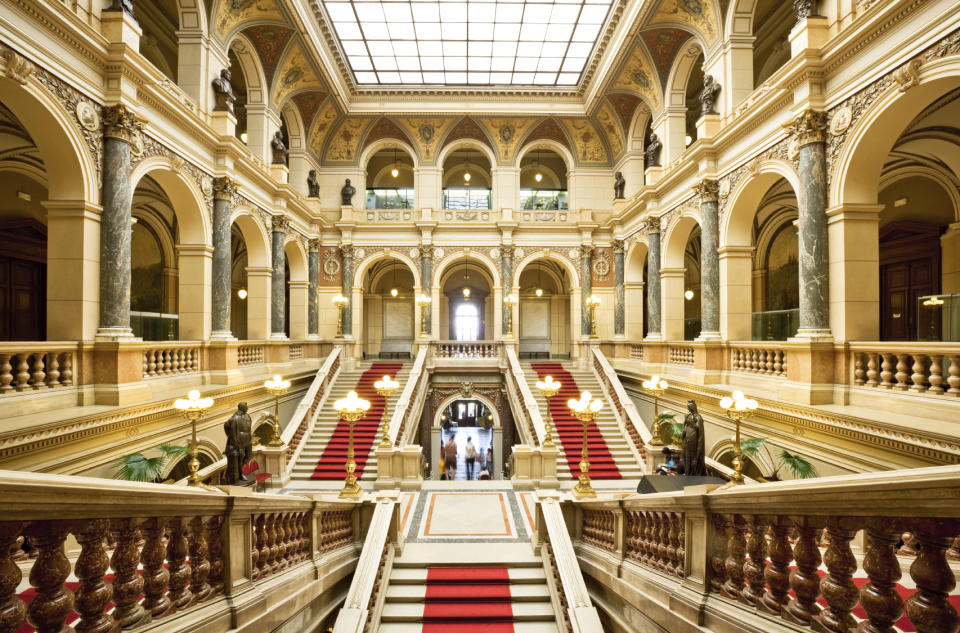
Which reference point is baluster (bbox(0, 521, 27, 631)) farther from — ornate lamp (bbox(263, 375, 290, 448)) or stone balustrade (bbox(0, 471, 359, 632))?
ornate lamp (bbox(263, 375, 290, 448))

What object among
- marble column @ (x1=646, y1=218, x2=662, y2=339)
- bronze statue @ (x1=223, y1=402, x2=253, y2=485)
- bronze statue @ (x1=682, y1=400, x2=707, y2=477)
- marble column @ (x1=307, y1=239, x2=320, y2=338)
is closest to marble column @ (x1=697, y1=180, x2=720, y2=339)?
marble column @ (x1=646, y1=218, x2=662, y2=339)

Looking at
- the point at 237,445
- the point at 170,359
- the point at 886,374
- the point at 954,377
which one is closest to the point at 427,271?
the point at 170,359

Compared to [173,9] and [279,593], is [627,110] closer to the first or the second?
[173,9]

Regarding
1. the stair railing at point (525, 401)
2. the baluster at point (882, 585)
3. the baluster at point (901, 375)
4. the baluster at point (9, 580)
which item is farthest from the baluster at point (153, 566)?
the stair railing at point (525, 401)

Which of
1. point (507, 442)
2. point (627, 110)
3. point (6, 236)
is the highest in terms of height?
point (627, 110)

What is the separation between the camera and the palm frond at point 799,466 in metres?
7.64

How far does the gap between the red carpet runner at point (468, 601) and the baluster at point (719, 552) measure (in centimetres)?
372

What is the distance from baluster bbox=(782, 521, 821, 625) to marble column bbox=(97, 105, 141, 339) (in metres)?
9.90

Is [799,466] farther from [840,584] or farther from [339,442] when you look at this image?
[339,442]

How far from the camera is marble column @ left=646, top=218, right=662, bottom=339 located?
16.2 meters

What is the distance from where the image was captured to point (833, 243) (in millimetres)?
8430

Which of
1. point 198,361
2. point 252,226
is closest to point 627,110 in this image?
point 252,226

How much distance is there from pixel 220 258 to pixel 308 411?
16.8 feet

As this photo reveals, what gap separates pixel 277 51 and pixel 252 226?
211 inches
